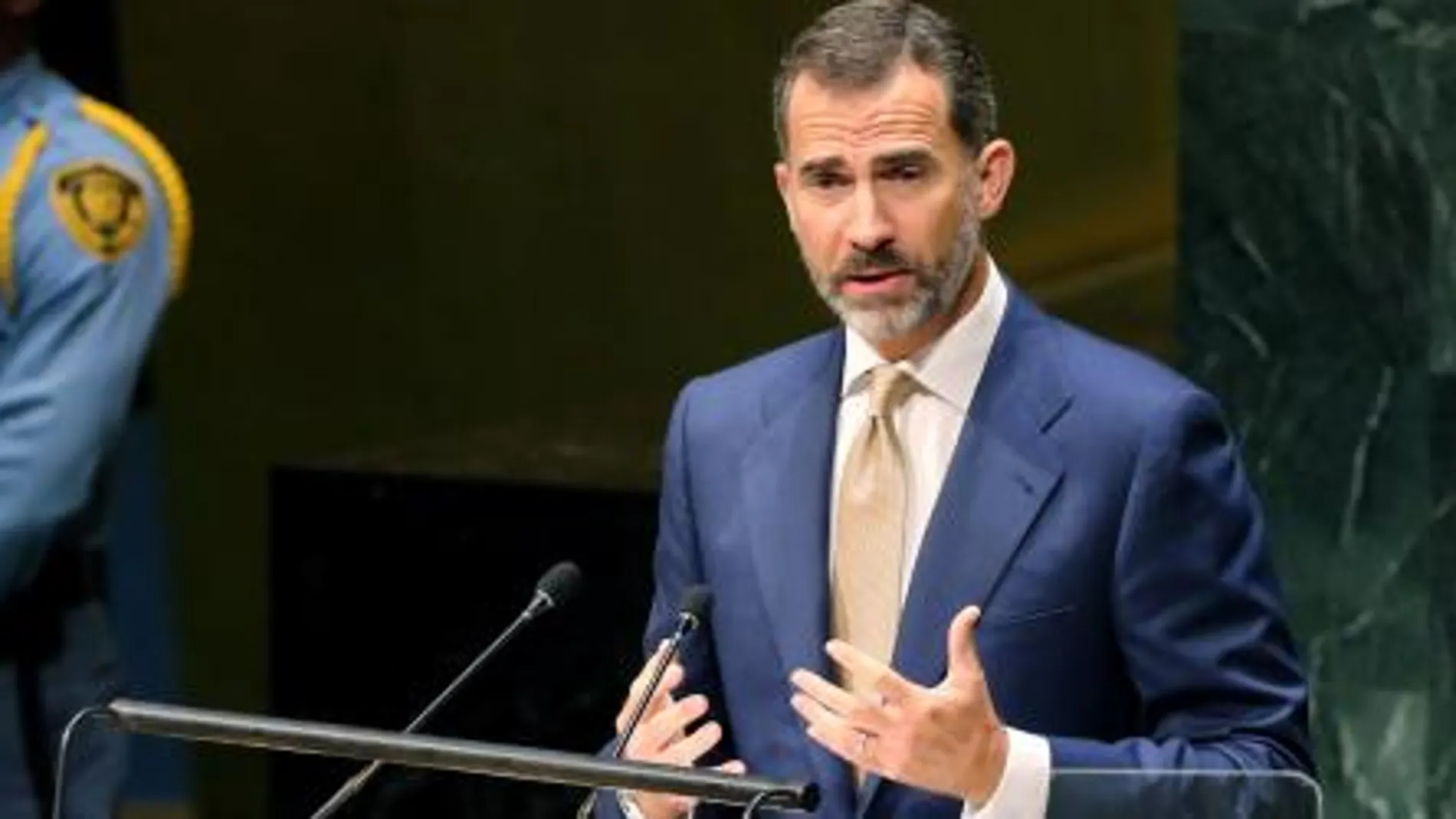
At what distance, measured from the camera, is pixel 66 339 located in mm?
3893

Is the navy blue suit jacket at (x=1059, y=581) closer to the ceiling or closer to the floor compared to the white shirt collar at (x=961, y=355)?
closer to the floor

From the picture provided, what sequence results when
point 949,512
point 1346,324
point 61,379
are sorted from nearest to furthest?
1. point 949,512
2. point 61,379
3. point 1346,324

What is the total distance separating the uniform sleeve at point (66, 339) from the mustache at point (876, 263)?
1061 millimetres

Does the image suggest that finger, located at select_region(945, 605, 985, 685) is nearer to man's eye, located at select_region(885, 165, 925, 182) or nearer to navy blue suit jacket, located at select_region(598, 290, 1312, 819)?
navy blue suit jacket, located at select_region(598, 290, 1312, 819)

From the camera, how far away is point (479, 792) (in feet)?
19.6

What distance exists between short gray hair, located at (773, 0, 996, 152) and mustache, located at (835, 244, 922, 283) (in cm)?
13

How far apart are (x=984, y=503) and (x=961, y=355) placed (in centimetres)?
14

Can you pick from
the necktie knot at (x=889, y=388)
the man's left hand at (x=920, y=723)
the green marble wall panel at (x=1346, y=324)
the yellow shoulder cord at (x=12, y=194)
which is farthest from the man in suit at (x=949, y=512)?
the green marble wall panel at (x=1346, y=324)

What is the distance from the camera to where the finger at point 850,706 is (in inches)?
111

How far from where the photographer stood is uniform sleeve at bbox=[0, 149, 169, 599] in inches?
152

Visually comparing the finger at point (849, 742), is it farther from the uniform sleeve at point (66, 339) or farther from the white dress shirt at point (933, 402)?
the uniform sleeve at point (66, 339)

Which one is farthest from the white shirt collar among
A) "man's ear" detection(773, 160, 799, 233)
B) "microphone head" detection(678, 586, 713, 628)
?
"microphone head" detection(678, 586, 713, 628)

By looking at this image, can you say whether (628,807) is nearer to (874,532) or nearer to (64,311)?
(874,532)

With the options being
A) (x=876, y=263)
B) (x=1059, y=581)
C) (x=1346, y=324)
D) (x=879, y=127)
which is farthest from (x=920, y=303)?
(x=1346, y=324)
